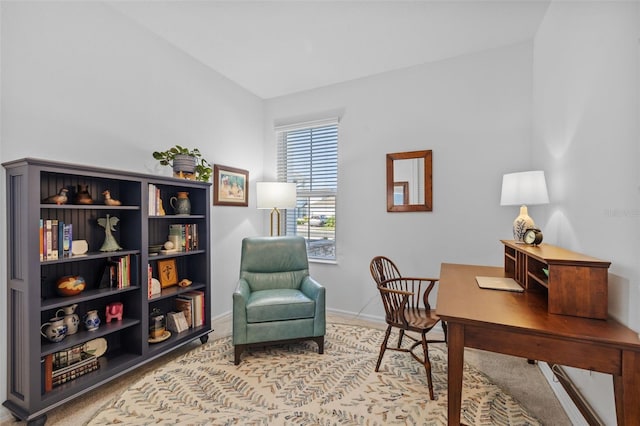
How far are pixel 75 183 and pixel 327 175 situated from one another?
2.42 meters

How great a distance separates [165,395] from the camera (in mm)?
1937

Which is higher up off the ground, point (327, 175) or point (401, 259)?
point (327, 175)

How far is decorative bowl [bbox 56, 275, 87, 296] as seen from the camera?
6.14 feet

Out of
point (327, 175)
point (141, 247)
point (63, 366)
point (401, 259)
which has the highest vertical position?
point (327, 175)

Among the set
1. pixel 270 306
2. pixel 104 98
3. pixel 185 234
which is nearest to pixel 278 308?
pixel 270 306

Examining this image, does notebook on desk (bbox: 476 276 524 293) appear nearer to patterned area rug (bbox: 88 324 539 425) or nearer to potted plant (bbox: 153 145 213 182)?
patterned area rug (bbox: 88 324 539 425)

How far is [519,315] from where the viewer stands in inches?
51.9

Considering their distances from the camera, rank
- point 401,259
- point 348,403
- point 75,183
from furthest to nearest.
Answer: point 401,259
point 75,183
point 348,403

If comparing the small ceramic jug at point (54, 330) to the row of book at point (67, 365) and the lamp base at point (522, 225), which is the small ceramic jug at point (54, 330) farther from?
the lamp base at point (522, 225)

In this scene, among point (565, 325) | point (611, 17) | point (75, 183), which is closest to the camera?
point (565, 325)

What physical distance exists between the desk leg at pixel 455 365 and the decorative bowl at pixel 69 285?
226 centimetres

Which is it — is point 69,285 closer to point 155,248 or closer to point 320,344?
point 155,248

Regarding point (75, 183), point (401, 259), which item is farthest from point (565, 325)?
point (75, 183)

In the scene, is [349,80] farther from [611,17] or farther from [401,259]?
[611,17]
